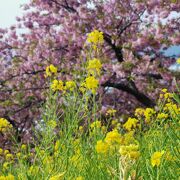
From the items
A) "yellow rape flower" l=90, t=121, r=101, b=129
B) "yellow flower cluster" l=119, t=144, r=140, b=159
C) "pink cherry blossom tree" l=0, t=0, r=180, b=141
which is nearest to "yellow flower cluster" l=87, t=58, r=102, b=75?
"yellow rape flower" l=90, t=121, r=101, b=129

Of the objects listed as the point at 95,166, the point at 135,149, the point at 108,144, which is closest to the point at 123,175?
the point at 135,149

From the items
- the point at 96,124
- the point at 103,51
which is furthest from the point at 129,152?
the point at 103,51

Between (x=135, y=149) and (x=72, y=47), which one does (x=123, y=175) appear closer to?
(x=135, y=149)

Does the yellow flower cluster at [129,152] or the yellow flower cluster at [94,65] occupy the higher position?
the yellow flower cluster at [94,65]

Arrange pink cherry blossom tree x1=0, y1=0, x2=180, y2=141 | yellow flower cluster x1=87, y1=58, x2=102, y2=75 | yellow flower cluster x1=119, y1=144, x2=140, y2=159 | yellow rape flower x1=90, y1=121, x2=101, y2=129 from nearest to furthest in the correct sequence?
1. yellow flower cluster x1=119, y1=144, x2=140, y2=159
2. yellow rape flower x1=90, y1=121, x2=101, y2=129
3. yellow flower cluster x1=87, y1=58, x2=102, y2=75
4. pink cherry blossom tree x1=0, y1=0, x2=180, y2=141

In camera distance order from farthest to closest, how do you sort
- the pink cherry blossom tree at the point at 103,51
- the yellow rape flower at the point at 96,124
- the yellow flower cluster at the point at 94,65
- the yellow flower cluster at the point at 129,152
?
the pink cherry blossom tree at the point at 103,51 → the yellow flower cluster at the point at 94,65 → the yellow rape flower at the point at 96,124 → the yellow flower cluster at the point at 129,152

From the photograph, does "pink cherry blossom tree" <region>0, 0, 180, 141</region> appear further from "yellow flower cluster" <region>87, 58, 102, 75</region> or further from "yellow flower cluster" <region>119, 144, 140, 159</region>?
"yellow flower cluster" <region>119, 144, 140, 159</region>

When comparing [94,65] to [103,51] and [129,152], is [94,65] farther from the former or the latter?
[103,51]

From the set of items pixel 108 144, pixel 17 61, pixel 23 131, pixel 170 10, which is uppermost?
pixel 170 10

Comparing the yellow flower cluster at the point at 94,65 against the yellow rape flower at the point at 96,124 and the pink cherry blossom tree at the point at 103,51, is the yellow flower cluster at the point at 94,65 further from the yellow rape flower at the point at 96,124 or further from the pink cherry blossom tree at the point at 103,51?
the pink cherry blossom tree at the point at 103,51

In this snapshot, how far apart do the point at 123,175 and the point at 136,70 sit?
33.2 feet

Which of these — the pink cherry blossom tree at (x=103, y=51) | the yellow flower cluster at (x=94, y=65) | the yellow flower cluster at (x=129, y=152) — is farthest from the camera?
the pink cherry blossom tree at (x=103, y=51)

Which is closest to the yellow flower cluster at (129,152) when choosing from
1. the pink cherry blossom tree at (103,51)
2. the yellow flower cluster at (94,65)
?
the yellow flower cluster at (94,65)

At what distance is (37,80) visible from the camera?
13156mm
